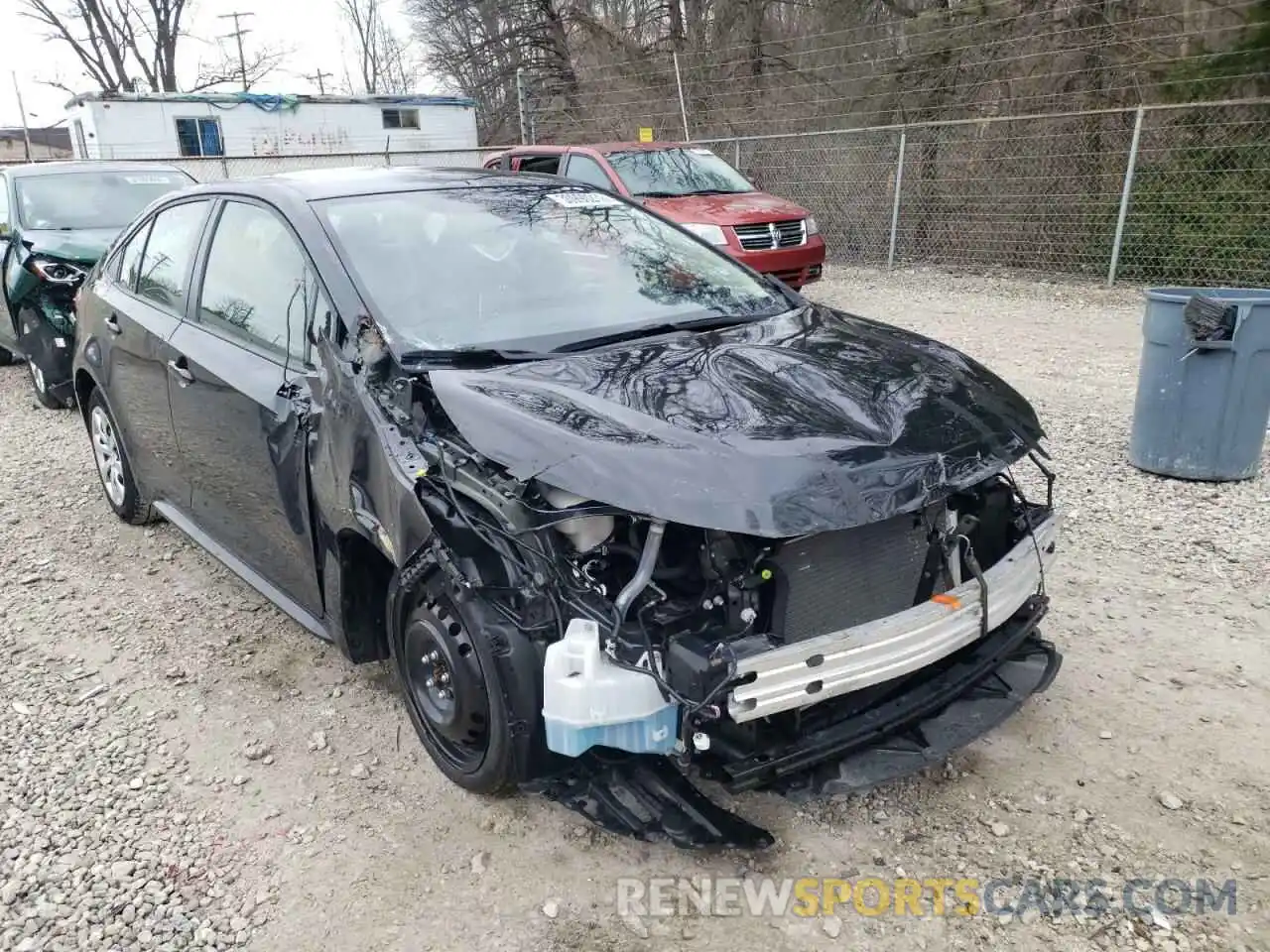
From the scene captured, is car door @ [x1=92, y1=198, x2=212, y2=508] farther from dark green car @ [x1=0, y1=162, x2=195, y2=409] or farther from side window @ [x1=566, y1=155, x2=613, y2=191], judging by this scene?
side window @ [x1=566, y1=155, x2=613, y2=191]

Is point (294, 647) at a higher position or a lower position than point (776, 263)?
lower

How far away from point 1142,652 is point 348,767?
2.90 metres

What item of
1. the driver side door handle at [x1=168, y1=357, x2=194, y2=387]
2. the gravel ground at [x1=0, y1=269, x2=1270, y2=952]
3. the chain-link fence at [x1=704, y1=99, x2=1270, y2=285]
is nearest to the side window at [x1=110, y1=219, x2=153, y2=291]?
the driver side door handle at [x1=168, y1=357, x2=194, y2=387]

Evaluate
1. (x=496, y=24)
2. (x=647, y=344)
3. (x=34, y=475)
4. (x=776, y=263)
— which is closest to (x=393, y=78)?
(x=496, y=24)

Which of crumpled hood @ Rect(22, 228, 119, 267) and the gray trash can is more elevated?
crumpled hood @ Rect(22, 228, 119, 267)

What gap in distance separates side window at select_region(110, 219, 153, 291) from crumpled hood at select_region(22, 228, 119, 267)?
9.11 feet

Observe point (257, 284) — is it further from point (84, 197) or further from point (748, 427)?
point (84, 197)

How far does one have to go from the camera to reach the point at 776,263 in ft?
32.5

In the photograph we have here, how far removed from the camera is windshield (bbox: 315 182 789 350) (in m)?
3.09

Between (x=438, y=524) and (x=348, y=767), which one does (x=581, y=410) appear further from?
(x=348, y=767)

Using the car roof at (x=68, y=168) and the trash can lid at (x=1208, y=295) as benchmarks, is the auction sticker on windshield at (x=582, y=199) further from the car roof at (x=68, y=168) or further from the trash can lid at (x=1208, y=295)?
the car roof at (x=68, y=168)

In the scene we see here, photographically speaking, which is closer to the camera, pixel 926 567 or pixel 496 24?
pixel 926 567

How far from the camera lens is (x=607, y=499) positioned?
228cm

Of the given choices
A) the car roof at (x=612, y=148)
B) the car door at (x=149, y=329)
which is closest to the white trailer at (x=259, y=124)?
the car roof at (x=612, y=148)
